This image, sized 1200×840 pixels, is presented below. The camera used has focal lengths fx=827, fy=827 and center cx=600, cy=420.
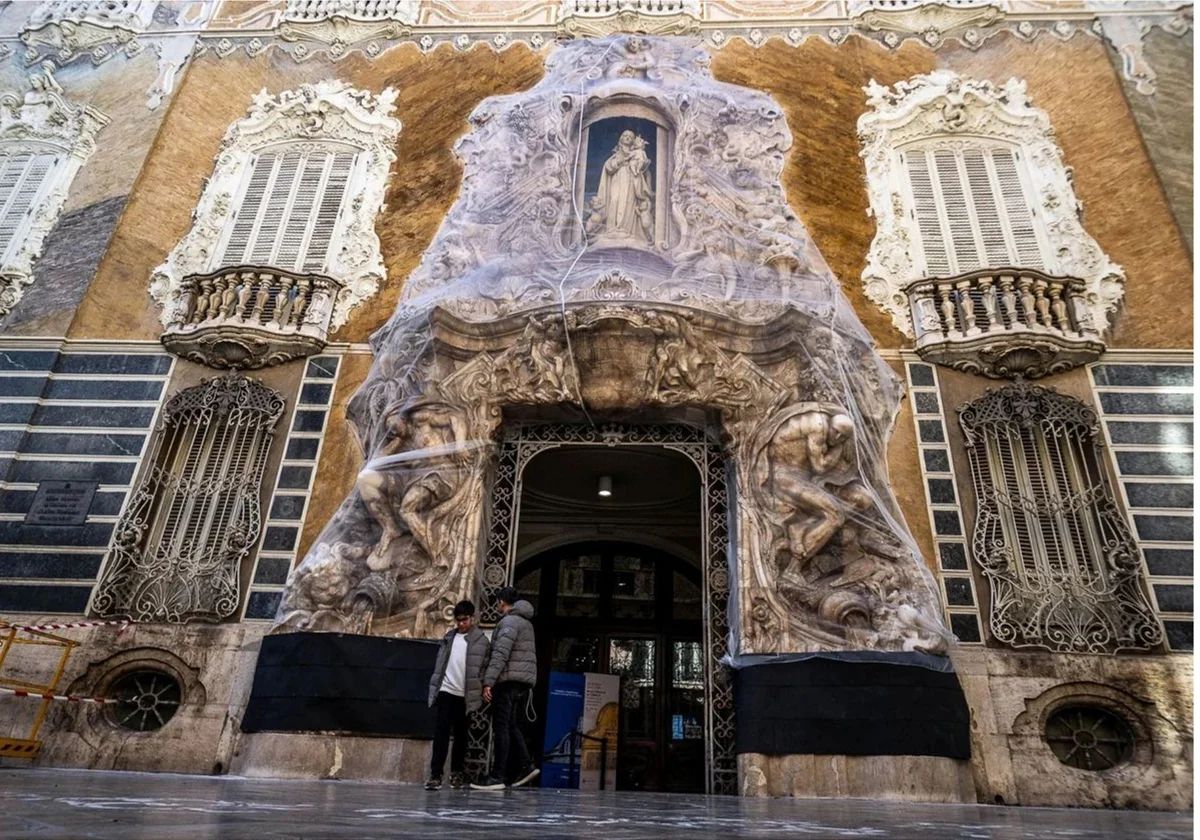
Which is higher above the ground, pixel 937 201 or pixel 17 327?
pixel 937 201

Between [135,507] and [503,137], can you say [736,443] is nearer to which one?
[503,137]

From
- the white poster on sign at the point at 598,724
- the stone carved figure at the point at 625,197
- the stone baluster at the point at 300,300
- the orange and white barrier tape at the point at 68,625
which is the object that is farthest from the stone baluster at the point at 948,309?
the orange and white barrier tape at the point at 68,625

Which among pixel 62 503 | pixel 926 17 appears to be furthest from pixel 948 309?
pixel 62 503

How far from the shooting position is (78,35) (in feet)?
47.1

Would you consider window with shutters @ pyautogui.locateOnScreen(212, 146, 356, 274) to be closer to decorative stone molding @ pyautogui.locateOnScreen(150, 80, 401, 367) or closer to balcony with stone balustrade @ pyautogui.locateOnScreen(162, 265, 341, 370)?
decorative stone molding @ pyautogui.locateOnScreen(150, 80, 401, 367)

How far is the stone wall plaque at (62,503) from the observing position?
974 centimetres

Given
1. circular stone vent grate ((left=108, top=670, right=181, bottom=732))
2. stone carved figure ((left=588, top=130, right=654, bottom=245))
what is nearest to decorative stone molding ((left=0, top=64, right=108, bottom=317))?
circular stone vent grate ((left=108, top=670, right=181, bottom=732))

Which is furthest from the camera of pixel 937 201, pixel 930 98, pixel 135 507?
pixel 930 98

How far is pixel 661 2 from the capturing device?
1435 centimetres

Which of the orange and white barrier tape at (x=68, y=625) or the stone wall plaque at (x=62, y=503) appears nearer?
the orange and white barrier tape at (x=68, y=625)

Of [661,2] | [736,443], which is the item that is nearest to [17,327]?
[736,443]

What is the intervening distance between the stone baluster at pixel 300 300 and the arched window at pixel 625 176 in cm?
385

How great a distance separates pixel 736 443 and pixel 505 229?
429 centimetres

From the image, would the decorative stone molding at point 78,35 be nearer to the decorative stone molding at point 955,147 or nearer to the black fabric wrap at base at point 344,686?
the black fabric wrap at base at point 344,686
